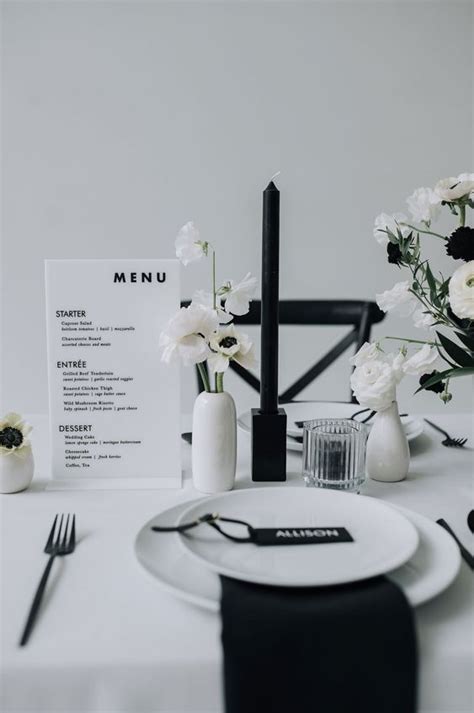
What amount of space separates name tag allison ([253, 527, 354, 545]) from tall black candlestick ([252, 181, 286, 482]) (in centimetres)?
24

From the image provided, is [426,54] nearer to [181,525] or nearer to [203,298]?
[203,298]

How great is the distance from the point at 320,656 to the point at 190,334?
0.45 metres

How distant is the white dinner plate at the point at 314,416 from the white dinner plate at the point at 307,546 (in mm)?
298

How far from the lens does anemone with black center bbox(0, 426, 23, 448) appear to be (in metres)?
0.86

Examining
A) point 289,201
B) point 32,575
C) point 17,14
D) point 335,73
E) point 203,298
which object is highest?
point 17,14

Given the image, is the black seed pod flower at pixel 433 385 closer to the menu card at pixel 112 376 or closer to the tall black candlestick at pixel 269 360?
the tall black candlestick at pixel 269 360

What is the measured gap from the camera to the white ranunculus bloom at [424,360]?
855 mm

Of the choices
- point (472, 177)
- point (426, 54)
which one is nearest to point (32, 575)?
point (472, 177)

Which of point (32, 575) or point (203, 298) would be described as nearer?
point (32, 575)

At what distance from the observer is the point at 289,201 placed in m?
3.00

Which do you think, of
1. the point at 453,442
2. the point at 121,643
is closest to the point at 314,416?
the point at 453,442

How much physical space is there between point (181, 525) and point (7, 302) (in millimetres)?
2546

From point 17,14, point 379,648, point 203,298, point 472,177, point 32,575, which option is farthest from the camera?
point 17,14

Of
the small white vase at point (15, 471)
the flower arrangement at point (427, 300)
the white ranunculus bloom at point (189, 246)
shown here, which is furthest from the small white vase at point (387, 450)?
the small white vase at point (15, 471)
